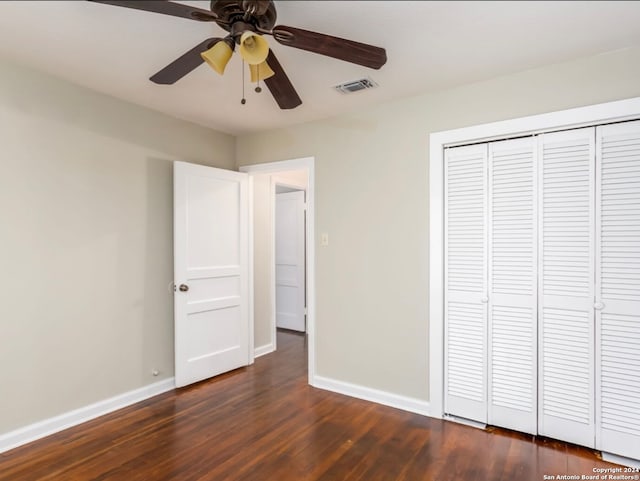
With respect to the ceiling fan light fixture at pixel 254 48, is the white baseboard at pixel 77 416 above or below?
below

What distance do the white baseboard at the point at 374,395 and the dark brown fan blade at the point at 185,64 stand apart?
2681 millimetres

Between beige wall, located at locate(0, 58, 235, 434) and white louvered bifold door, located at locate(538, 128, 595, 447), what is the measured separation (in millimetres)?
3032

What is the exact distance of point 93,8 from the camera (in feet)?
5.95

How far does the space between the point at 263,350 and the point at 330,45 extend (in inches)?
138

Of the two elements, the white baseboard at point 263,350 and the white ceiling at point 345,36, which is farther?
the white baseboard at point 263,350

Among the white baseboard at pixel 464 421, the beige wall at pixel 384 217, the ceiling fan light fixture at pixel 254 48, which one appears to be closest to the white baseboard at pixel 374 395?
the beige wall at pixel 384 217

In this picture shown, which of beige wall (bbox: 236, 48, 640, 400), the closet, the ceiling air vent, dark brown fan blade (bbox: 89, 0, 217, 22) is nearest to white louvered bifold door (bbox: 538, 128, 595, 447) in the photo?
the closet

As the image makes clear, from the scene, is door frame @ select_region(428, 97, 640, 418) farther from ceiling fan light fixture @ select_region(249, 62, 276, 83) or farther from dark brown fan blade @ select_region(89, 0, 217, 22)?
dark brown fan blade @ select_region(89, 0, 217, 22)

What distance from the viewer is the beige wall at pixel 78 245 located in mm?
2430

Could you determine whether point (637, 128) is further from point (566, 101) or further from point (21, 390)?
point (21, 390)

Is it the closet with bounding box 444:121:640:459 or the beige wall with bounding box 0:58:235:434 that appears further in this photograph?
the beige wall with bounding box 0:58:235:434

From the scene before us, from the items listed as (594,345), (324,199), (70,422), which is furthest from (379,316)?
(70,422)

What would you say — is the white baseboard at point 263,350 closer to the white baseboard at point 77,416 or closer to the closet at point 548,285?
the white baseboard at point 77,416

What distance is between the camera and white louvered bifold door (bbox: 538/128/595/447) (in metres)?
2.34
